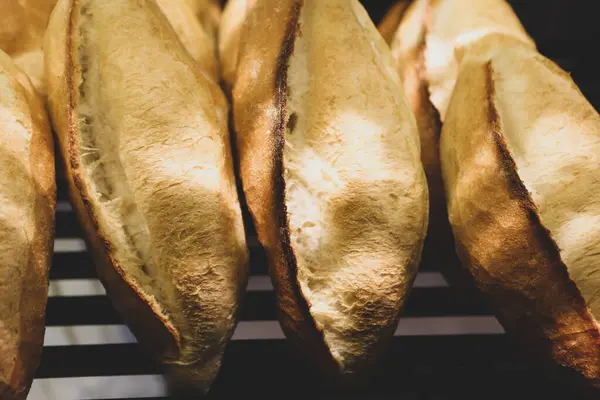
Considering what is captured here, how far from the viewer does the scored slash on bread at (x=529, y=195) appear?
676 mm

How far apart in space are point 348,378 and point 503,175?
0.35 metres

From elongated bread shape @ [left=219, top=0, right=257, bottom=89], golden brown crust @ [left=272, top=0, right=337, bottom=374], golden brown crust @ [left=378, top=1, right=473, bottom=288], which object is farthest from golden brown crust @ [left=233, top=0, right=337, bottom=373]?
golden brown crust @ [left=378, top=1, right=473, bottom=288]

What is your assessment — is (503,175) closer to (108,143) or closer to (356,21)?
(356,21)

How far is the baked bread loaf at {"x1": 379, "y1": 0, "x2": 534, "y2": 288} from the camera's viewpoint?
86cm

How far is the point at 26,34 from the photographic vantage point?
0.83m

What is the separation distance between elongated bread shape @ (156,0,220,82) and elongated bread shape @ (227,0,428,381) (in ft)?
0.56

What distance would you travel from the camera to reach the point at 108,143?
0.67m

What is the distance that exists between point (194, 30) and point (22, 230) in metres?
0.43

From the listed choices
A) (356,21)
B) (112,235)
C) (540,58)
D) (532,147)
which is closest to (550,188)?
(532,147)

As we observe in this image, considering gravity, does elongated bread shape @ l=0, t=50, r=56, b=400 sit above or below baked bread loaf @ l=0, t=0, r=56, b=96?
below

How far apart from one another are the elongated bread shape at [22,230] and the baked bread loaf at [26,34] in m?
0.09

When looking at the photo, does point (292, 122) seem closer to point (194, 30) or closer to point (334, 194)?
point (334, 194)

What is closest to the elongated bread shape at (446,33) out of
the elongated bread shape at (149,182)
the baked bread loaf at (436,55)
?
the baked bread loaf at (436,55)

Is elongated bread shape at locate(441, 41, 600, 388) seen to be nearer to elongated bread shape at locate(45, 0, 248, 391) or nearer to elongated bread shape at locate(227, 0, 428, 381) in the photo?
elongated bread shape at locate(227, 0, 428, 381)
